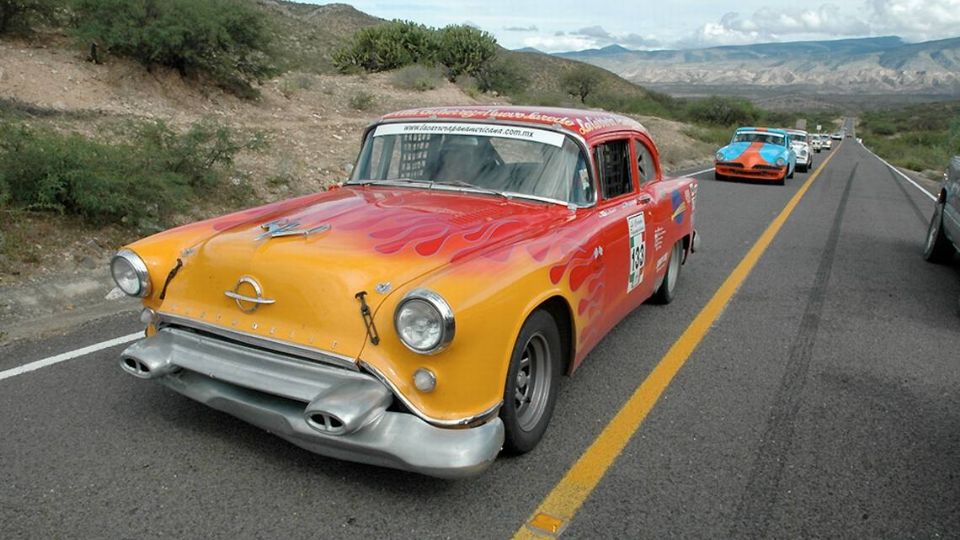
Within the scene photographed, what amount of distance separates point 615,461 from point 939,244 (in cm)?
663

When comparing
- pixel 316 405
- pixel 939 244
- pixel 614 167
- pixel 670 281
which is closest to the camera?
pixel 316 405

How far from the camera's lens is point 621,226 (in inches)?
167

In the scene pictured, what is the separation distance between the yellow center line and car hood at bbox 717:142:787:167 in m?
12.1

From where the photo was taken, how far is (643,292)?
4.90m

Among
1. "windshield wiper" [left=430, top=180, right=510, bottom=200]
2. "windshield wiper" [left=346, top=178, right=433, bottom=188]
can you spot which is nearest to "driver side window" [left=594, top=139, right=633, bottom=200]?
"windshield wiper" [left=430, top=180, right=510, bottom=200]

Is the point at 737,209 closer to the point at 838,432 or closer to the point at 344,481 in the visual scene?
the point at 838,432

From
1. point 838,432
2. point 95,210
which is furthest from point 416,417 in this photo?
point 95,210

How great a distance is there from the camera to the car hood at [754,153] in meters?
17.2

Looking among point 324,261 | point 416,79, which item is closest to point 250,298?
point 324,261

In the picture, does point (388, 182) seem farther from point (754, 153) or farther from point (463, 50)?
point (463, 50)

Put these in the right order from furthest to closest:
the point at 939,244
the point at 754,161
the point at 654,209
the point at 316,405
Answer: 1. the point at 754,161
2. the point at 939,244
3. the point at 654,209
4. the point at 316,405

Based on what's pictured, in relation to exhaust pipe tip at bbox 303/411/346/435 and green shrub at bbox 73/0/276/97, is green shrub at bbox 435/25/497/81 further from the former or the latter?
exhaust pipe tip at bbox 303/411/346/435

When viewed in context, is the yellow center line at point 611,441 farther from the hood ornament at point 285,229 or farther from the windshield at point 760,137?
the windshield at point 760,137

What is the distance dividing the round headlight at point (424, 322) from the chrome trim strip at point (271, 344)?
0.82 ft
